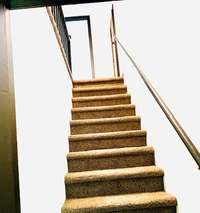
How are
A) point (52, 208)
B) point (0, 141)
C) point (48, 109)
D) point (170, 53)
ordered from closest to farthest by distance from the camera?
point (0, 141), point (52, 208), point (48, 109), point (170, 53)

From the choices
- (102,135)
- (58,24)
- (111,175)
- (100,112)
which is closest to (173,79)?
(111,175)

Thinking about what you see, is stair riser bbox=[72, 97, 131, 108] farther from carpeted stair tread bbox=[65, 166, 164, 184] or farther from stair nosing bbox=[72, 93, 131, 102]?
carpeted stair tread bbox=[65, 166, 164, 184]

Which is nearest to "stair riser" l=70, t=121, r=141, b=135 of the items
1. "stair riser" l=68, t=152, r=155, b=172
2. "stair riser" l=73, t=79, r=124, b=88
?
"stair riser" l=68, t=152, r=155, b=172

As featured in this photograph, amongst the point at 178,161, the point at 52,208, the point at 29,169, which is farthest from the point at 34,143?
the point at 178,161

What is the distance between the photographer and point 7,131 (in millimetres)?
1097

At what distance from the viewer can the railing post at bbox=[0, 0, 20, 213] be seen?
1055 millimetres

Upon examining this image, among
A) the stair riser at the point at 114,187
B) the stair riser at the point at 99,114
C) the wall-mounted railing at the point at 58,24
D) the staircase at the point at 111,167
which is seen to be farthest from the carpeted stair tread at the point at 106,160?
the wall-mounted railing at the point at 58,24

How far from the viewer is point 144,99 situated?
3139mm

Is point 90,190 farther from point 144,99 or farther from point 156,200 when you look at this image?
point 144,99

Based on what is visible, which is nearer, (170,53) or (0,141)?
(0,141)

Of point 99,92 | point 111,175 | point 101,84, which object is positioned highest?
point 101,84

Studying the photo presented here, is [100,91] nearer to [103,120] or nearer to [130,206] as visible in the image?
[103,120]

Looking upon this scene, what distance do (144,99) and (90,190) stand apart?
44.9 inches

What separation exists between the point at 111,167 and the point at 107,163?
0.17ft
